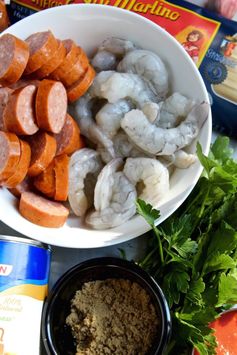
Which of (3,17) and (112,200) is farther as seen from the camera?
(3,17)

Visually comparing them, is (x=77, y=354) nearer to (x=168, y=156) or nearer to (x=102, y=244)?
(x=102, y=244)

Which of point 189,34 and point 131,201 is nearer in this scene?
point 131,201

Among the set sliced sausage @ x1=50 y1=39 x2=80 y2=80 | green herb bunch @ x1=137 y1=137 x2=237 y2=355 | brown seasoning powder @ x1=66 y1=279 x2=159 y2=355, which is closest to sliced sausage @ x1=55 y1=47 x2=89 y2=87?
sliced sausage @ x1=50 y1=39 x2=80 y2=80

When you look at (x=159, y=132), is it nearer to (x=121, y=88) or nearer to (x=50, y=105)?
(x=121, y=88)

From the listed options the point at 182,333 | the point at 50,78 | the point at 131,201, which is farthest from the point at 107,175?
the point at 182,333

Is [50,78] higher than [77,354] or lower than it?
higher

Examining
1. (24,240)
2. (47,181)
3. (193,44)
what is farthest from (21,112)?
(193,44)
